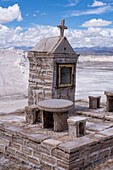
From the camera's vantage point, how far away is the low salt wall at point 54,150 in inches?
237

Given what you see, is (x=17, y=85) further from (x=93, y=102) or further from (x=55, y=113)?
(x=55, y=113)

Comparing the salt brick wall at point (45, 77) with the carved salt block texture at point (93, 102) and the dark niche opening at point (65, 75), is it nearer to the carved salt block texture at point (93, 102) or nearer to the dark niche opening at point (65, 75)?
the dark niche opening at point (65, 75)

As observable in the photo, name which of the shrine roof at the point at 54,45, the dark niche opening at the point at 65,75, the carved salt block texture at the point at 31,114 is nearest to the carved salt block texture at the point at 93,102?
the dark niche opening at the point at 65,75

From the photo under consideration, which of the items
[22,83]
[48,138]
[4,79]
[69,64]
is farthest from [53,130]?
[4,79]

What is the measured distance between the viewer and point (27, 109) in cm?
823

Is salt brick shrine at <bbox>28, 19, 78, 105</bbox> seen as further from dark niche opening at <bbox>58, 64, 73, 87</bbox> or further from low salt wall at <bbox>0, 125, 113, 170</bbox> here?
low salt wall at <bbox>0, 125, 113, 170</bbox>

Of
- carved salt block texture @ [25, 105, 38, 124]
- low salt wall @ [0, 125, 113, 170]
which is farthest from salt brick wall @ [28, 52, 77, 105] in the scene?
low salt wall @ [0, 125, 113, 170]

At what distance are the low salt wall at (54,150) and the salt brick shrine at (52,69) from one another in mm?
2288

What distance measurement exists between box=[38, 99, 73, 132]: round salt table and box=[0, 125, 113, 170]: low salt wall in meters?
0.70

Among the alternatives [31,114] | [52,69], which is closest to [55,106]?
[31,114]

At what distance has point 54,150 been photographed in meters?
6.17

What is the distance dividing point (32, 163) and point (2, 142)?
1524mm

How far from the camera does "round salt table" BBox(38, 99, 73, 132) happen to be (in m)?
7.16

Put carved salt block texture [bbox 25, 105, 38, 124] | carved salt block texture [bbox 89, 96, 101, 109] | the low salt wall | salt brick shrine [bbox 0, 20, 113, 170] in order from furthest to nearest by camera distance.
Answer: carved salt block texture [bbox 89, 96, 101, 109]
carved salt block texture [bbox 25, 105, 38, 124]
salt brick shrine [bbox 0, 20, 113, 170]
the low salt wall
